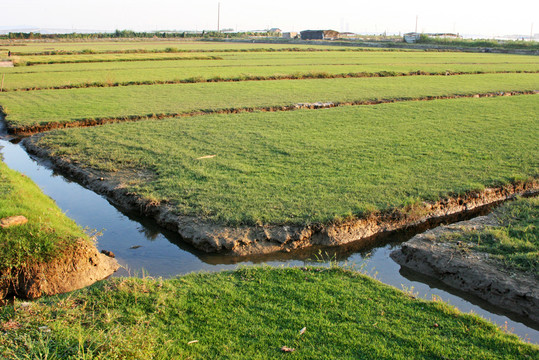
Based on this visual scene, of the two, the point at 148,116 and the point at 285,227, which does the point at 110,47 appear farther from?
the point at 285,227

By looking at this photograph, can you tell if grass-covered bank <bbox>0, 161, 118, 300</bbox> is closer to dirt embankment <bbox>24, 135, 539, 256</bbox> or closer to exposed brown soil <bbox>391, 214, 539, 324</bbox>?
dirt embankment <bbox>24, 135, 539, 256</bbox>

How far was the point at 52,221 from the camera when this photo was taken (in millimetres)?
6961

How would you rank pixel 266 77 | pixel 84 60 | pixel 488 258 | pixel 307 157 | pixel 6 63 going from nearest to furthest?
pixel 488 258, pixel 307 157, pixel 266 77, pixel 6 63, pixel 84 60

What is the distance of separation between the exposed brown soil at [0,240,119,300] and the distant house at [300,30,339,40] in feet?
300

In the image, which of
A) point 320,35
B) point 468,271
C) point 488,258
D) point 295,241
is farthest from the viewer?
point 320,35

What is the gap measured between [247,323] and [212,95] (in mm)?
17181

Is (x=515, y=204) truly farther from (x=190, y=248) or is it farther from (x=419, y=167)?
(x=190, y=248)

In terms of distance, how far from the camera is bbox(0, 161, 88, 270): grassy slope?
6020 millimetres

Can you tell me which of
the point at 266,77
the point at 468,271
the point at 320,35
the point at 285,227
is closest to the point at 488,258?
the point at 468,271

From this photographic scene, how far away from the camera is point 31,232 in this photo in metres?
6.35

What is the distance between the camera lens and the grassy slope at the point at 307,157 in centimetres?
829

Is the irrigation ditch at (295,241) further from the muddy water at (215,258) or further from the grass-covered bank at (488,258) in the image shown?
the grass-covered bank at (488,258)

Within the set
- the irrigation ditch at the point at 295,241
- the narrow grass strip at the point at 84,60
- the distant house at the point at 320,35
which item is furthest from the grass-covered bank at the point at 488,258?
the distant house at the point at 320,35

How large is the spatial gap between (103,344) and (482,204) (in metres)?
7.53
